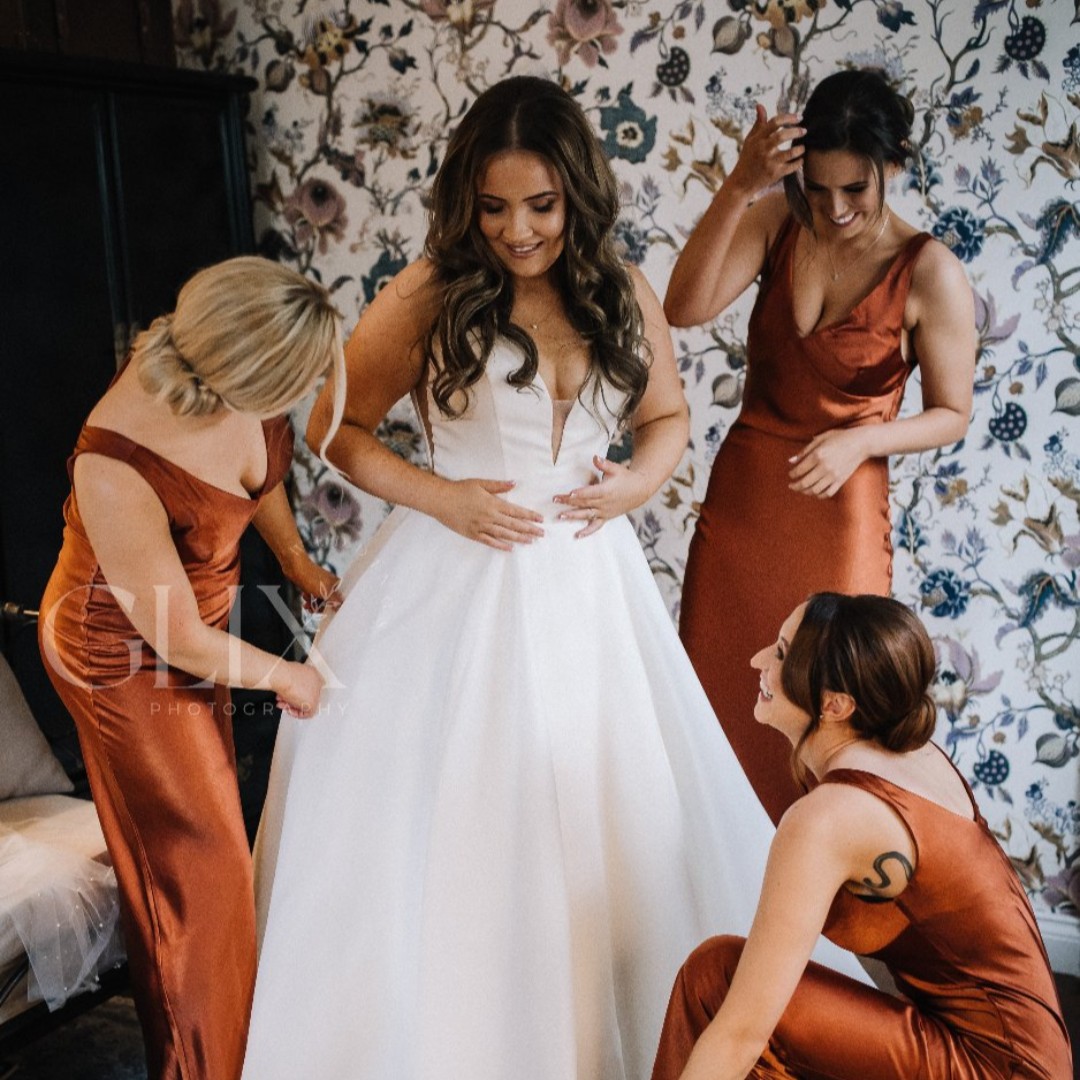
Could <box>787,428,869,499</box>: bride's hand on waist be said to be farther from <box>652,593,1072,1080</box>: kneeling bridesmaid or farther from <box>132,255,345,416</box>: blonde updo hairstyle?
<box>132,255,345,416</box>: blonde updo hairstyle

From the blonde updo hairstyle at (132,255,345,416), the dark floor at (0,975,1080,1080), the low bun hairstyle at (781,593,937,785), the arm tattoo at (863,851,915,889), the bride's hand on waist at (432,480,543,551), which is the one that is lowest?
the dark floor at (0,975,1080,1080)

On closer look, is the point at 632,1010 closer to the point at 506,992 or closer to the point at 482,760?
the point at 506,992

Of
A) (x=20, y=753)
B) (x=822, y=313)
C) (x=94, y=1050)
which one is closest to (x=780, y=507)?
(x=822, y=313)

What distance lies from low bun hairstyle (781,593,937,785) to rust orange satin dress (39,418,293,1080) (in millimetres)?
821

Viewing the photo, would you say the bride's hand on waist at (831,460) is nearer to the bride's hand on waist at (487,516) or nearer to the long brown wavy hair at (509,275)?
the long brown wavy hair at (509,275)

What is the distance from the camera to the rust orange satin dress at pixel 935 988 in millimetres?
1384

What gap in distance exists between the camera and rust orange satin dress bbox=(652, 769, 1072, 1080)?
1.38 m

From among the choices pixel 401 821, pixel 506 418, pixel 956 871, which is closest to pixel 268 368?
pixel 506 418

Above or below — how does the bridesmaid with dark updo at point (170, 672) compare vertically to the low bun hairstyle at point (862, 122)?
below

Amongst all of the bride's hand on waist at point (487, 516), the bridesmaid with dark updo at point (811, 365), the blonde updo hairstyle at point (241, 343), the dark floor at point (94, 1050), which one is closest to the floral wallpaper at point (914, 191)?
the bridesmaid with dark updo at point (811, 365)

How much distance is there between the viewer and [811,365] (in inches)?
83.0

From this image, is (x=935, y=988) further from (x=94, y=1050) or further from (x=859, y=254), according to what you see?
(x=94, y=1050)

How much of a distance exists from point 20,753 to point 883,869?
62.1 inches

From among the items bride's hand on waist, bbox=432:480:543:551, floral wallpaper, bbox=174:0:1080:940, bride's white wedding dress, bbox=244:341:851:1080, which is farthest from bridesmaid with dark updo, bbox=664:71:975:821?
bride's hand on waist, bbox=432:480:543:551
